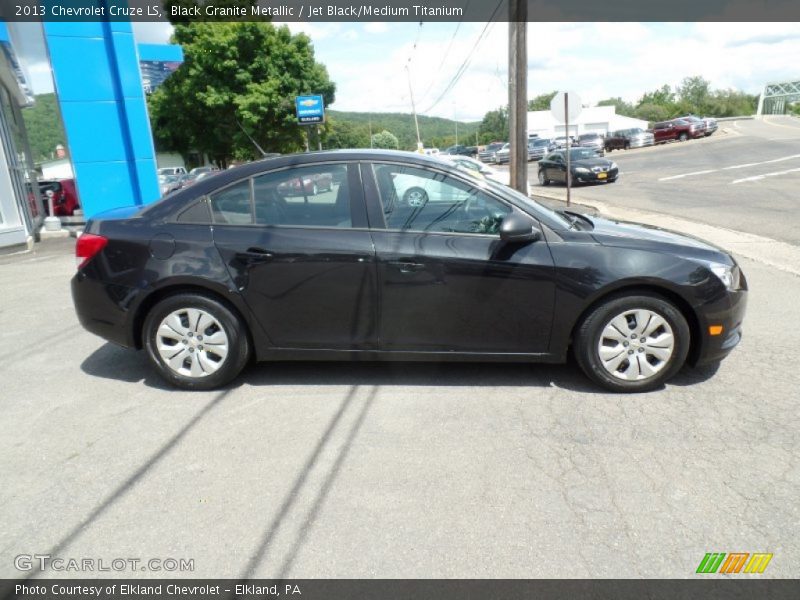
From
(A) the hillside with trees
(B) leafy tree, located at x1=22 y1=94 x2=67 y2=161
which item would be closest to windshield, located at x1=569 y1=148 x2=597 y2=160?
(B) leafy tree, located at x1=22 y1=94 x2=67 y2=161

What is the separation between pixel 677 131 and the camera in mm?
41188

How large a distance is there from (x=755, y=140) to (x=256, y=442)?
1566 inches

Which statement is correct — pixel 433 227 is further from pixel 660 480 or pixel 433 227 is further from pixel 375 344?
pixel 660 480

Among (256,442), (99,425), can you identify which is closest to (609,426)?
(256,442)

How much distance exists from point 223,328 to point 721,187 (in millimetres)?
17343

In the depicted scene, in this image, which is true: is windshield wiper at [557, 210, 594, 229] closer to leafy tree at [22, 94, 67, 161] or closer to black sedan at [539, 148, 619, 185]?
black sedan at [539, 148, 619, 185]

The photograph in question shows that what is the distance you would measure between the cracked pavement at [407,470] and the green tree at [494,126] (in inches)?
4105

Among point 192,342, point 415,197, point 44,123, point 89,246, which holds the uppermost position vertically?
point 44,123

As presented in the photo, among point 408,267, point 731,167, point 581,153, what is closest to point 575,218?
point 408,267

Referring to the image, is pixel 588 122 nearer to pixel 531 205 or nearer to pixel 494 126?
pixel 494 126

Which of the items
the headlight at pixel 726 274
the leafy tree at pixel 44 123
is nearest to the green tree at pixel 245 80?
the leafy tree at pixel 44 123

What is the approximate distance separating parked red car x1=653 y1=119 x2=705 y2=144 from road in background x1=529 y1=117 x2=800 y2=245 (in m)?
7.10

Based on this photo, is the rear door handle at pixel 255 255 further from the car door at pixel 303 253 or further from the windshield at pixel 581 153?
the windshield at pixel 581 153

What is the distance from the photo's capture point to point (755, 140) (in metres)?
34.1
